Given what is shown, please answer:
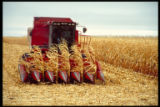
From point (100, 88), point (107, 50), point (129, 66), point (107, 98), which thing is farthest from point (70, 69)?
point (107, 50)

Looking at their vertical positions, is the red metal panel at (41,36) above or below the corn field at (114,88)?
above

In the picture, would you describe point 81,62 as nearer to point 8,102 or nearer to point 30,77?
point 30,77

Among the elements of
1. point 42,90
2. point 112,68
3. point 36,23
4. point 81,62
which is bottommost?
Result: point 112,68

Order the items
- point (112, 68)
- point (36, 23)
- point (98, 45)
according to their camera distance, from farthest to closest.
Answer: point (98, 45) → point (112, 68) → point (36, 23)

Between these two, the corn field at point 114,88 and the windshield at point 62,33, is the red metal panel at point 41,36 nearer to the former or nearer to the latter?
the windshield at point 62,33

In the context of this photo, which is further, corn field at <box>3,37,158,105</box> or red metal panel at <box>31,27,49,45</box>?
red metal panel at <box>31,27,49,45</box>

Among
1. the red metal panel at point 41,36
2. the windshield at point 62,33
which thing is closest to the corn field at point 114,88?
the red metal panel at point 41,36

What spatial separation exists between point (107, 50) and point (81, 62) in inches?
216

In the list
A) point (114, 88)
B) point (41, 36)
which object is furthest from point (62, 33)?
point (114, 88)

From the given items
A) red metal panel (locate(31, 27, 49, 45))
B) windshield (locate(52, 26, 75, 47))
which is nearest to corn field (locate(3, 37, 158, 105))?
red metal panel (locate(31, 27, 49, 45))

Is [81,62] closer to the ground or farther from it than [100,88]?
farther from it

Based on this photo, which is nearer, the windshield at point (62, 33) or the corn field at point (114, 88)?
the corn field at point (114, 88)

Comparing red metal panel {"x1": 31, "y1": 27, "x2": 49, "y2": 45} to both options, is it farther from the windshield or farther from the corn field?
the corn field

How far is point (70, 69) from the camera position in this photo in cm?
844
